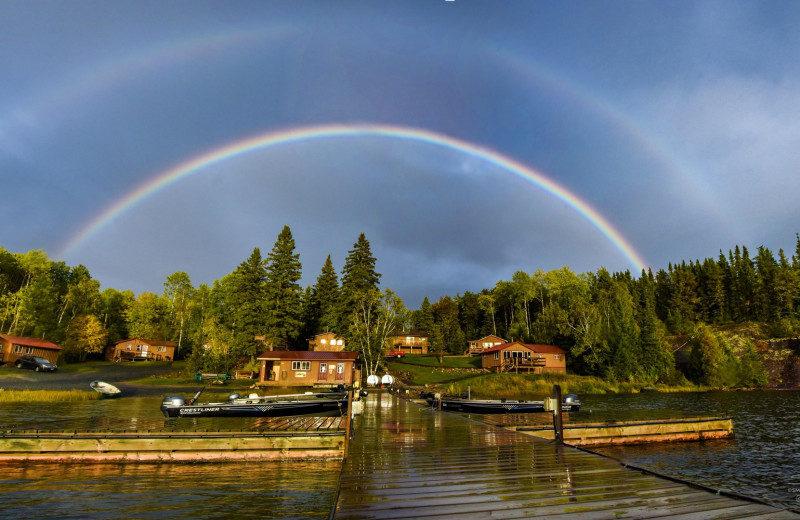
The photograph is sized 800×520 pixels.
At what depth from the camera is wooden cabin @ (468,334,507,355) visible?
101m

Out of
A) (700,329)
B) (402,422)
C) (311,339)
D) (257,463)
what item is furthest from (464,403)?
(700,329)

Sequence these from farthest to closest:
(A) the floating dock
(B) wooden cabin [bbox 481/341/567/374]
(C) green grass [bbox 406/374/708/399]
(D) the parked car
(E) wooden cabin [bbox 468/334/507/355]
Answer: (E) wooden cabin [bbox 468/334/507/355], (B) wooden cabin [bbox 481/341/567/374], (D) the parked car, (C) green grass [bbox 406/374/708/399], (A) the floating dock

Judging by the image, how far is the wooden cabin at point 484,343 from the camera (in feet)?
330

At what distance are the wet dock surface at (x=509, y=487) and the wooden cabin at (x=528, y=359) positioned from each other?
63009mm

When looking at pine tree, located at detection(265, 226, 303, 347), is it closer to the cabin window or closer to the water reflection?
the cabin window

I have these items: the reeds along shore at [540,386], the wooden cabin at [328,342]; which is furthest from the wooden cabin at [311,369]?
the wooden cabin at [328,342]

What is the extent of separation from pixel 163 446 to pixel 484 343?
9256 centimetres

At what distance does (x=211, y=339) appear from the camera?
63.6 meters

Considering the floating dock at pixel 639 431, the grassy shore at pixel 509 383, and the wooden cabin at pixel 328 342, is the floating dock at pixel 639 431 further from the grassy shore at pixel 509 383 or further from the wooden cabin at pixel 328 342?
the wooden cabin at pixel 328 342

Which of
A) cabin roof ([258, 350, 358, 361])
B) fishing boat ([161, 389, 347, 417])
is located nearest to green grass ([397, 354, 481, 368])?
cabin roof ([258, 350, 358, 361])

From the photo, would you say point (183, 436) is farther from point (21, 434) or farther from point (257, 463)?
point (21, 434)

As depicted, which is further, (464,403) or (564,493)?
(464,403)

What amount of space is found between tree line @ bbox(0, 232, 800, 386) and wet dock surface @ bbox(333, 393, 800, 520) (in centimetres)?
4712

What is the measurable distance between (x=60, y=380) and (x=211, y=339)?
60.0 feet
